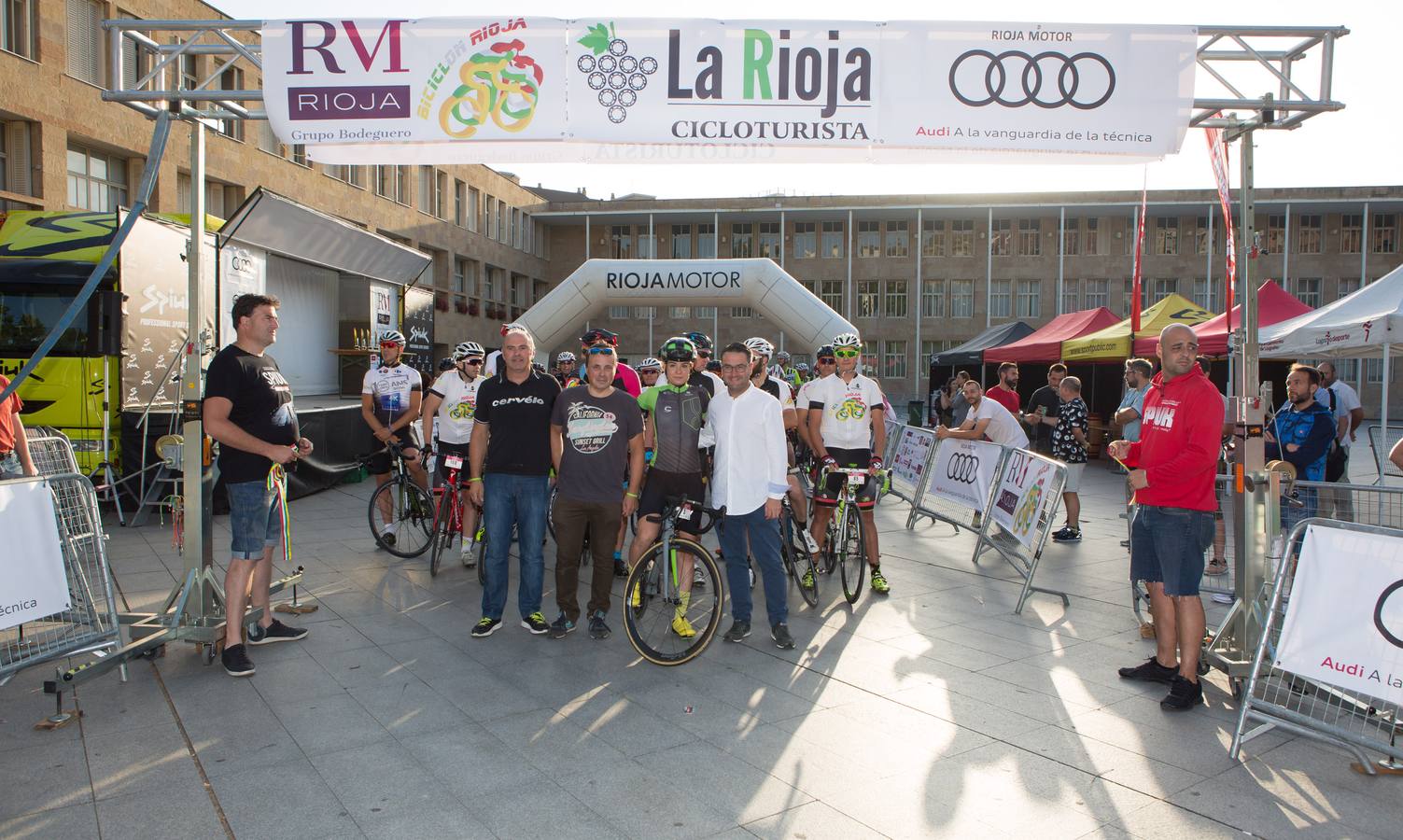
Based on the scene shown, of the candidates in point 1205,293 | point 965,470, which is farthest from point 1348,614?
point 1205,293

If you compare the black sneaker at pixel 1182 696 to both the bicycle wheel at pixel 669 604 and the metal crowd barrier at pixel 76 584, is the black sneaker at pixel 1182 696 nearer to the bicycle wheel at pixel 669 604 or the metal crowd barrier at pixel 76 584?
the bicycle wheel at pixel 669 604

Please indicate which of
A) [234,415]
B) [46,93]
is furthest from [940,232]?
[234,415]

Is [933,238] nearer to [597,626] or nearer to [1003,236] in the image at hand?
[1003,236]

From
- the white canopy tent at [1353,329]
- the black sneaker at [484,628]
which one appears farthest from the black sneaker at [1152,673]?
the white canopy tent at [1353,329]

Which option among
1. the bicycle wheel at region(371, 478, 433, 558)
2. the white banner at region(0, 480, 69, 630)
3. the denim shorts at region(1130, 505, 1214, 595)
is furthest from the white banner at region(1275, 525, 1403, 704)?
the bicycle wheel at region(371, 478, 433, 558)

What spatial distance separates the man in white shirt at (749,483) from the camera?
5.38 meters

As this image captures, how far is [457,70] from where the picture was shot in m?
5.36

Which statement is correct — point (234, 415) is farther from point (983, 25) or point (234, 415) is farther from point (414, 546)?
point (983, 25)

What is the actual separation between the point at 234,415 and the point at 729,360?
A: 277 cm

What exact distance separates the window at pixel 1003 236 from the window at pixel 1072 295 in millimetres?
3165

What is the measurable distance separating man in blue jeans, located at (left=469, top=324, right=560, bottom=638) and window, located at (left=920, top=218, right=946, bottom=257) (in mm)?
40919

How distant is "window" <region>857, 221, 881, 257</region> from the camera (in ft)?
145

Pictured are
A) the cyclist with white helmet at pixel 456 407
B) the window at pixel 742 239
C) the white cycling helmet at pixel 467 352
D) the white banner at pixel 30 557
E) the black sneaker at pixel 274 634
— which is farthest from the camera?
the window at pixel 742 239

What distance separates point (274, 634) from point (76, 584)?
114cm
